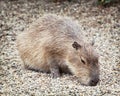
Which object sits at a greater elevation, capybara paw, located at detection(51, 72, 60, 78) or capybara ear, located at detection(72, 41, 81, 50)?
capybara ear, located at detection(72, 41, 81, 50)

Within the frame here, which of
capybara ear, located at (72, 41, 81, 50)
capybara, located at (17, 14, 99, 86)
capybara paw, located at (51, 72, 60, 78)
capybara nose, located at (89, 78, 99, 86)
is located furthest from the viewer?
capybara paw, located at (51, 72, 60, 78)

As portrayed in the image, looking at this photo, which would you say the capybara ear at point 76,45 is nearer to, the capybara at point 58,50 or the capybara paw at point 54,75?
the capybara at point 58,50

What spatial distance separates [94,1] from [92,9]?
54 centimetres

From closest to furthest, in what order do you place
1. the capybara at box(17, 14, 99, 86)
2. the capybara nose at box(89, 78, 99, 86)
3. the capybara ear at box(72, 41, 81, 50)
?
the capybara nose at box(89, 78, 99, 86) → the capybara at box(17, 14, 99, 86) → the capybara ear at box(72, 41, 81, 50)

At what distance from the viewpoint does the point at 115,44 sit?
9430 millimetres

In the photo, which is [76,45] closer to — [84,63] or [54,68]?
[84,63]

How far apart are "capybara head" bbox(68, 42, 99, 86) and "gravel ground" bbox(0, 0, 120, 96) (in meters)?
0.13

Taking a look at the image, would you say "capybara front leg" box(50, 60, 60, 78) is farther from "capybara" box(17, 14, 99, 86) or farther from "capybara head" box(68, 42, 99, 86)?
"capybara head" box(68, 42, 99, 86)

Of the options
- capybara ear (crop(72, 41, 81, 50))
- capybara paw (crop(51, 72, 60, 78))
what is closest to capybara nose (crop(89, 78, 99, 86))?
capybara ear (crop(72, 41, 81, 50))

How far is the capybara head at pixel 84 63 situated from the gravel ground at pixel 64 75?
0.42 ft

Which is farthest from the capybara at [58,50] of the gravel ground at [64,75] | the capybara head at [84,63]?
the gravel ground at [64,75]

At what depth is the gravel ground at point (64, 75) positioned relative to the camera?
6973 millimetres

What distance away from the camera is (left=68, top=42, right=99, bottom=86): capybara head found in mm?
7016

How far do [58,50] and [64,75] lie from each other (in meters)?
0.45
